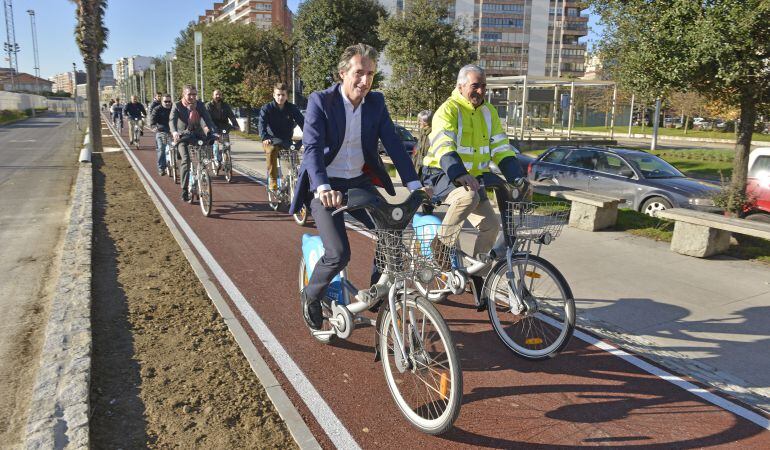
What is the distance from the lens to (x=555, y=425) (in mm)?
3480

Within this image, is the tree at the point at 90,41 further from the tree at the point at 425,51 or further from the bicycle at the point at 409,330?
the bicycle at the point at 409,330

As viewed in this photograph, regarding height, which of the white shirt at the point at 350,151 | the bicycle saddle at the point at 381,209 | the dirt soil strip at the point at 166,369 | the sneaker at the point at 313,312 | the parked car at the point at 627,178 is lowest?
the dirt soil strip at the point at 166,369

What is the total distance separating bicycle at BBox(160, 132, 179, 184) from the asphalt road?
229 centimetres

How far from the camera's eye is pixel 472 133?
492 centimetres

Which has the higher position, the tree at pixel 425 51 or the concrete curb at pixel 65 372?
the tree at pixel 425 51

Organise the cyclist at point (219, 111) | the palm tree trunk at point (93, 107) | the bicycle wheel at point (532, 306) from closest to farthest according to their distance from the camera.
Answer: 1. the bicycle wheel at point (532, 306)
2. the cyclist at point (219, 111)
3. the palm tree trunk at point (93, 107)

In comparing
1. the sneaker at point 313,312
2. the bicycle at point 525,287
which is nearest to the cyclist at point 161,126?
the sneaker at point 313,312

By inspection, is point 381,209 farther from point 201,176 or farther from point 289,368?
point 201,176

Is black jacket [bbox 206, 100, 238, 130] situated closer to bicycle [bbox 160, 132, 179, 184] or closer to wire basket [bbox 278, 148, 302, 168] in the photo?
bicycle [bbox 160, 132, 179, 184]

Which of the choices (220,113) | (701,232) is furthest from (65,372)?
(220,113)

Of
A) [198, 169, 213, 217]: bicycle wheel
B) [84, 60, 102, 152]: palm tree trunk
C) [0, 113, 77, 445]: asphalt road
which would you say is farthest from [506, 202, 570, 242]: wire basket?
[84, 60, 102, 152]: palm tree trunk

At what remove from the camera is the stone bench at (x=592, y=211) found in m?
8.98

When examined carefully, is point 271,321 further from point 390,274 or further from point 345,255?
point 390,274

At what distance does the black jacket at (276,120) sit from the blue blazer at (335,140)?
6219 mm
